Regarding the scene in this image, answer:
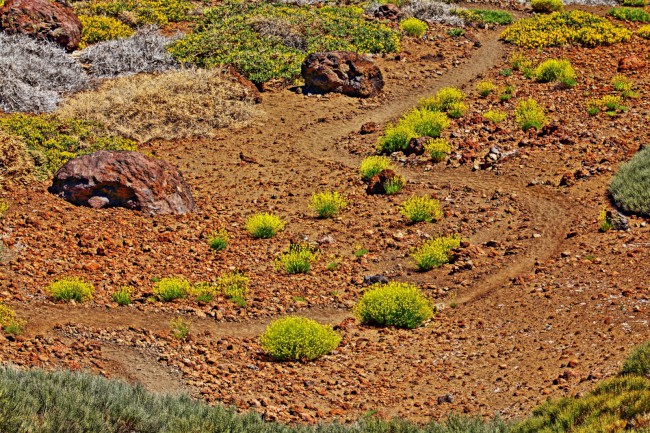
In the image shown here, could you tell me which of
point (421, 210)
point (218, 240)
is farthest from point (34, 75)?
point (421, 210)

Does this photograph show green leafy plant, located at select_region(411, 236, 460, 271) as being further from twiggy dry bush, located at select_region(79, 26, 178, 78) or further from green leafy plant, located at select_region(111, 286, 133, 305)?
twiggy dry bush, located at select_region(79, 26, 178, 78)

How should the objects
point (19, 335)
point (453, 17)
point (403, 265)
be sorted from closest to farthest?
1. point (19, 335)
2. point (403, 265)
3. point (453, 17)

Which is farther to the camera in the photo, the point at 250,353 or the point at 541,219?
the point at 541,219

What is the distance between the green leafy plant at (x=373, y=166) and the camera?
17266 millimetres

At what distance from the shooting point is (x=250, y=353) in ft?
37.0

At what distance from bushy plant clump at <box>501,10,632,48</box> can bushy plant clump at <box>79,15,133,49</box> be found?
11.8 m

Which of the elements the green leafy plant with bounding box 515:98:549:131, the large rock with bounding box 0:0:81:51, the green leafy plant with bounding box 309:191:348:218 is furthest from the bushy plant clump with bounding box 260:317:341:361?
the large rock with bounding box 0:0:81:51

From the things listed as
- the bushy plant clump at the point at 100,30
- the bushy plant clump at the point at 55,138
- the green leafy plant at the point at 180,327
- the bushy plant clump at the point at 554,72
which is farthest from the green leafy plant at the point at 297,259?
the bushy plant clump at the point at 100,30

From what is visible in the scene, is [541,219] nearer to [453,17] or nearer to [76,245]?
[76,245]

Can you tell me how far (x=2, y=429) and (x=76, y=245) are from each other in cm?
680

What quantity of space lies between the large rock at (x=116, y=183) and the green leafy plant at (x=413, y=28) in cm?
1267

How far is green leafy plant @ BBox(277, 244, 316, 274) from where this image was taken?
45.2ft

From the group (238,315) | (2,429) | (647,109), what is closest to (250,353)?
(238,315)

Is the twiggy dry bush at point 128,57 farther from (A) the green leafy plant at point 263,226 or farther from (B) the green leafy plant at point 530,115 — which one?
(B) the green leafy plant at point 530,115
